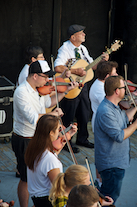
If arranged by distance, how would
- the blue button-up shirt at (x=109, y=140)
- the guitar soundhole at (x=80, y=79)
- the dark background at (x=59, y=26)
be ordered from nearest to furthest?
the blue button-up shirt at (x=109, y=140) < the guitar soundhole at (x=80, y=79) < the dark background at (x=59, y=26)

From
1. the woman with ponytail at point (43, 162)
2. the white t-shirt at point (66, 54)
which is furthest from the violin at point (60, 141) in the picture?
the white t-shirt at point (66, 54)

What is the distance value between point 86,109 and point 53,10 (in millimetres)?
2149

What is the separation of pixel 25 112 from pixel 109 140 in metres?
1.03

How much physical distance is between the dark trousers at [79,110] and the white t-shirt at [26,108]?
1.75m

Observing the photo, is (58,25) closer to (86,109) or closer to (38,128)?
(86,109)

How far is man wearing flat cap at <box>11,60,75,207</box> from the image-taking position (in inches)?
145

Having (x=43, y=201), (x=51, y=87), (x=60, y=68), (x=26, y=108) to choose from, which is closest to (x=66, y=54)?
(x=60, y=68)

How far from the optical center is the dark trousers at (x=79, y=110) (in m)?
5.66

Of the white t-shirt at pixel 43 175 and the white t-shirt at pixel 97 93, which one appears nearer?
the white t-shirt at pixel 43 175

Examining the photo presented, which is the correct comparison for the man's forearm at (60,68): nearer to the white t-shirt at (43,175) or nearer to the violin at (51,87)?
the violin at (51,87)

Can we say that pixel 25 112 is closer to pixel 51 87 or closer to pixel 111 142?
pixel 51 87

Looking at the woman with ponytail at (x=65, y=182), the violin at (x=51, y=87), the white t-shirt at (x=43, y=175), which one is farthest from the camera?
the violin at (x=51, y=87)

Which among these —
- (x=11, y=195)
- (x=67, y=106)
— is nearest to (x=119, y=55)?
(x=67, y=106)

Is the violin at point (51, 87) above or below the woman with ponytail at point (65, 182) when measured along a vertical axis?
above
